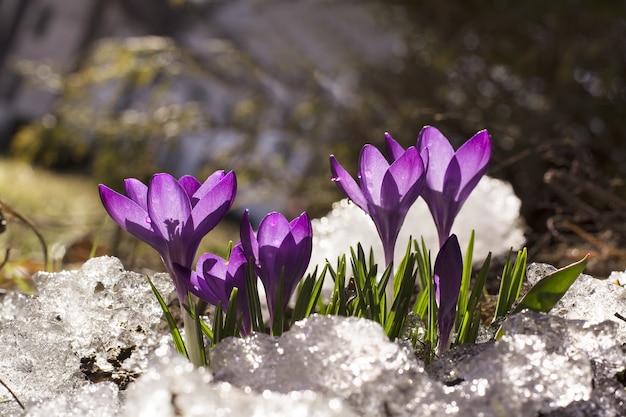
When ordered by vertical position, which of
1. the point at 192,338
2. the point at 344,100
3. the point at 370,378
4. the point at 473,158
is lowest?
the point at 370,378

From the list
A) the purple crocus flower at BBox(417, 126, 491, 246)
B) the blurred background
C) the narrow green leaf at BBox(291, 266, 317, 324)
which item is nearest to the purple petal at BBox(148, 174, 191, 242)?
the narrow green leaf at BBox(291, 266, 317, 324)

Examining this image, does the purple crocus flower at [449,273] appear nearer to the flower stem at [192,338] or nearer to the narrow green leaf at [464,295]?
the narrow green leaf at [464,295]

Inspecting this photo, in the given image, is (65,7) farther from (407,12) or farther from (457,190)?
(457,190)

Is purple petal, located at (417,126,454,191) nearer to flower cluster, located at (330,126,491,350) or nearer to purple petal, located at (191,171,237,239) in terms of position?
flower cluster, located at (330,126,491,350)

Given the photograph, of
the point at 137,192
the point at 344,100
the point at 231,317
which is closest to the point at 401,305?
the point at 231,317

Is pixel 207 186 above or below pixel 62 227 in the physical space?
below

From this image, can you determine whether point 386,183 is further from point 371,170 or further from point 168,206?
point 168,206
